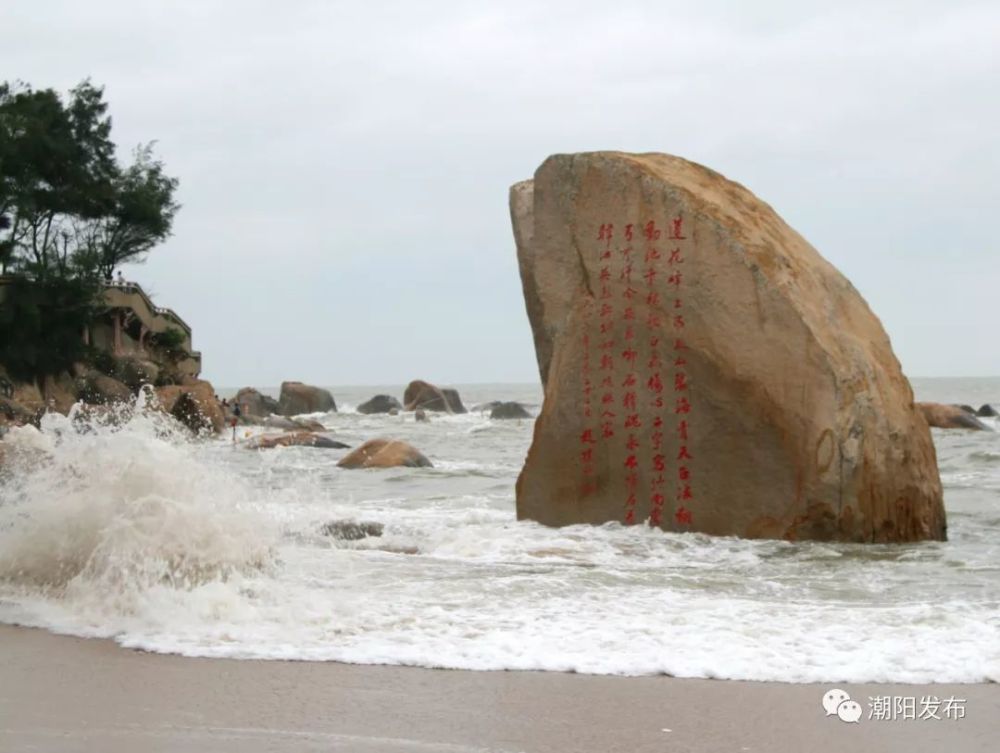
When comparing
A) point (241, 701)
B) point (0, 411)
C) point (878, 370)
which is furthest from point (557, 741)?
point (0, 411)

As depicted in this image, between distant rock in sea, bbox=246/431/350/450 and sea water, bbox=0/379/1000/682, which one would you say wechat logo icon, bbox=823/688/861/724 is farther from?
distant rock in sea, bbox=246/431/350/450

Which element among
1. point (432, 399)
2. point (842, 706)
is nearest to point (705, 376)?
point (842, 706)

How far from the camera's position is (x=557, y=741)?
4.38 meters

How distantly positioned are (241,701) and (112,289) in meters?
31.8

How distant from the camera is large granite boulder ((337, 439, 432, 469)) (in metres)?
17.1

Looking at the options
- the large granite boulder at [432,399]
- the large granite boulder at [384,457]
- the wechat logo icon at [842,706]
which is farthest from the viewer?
the large granite boulder at [432,399]

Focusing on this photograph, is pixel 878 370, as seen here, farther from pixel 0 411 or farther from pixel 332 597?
pixel 0 411

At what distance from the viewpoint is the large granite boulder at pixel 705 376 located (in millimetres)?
9312

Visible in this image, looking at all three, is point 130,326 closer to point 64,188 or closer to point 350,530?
point 64,188

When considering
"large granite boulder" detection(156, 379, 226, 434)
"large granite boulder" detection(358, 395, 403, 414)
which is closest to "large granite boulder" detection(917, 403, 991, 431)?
"large granite boulder" detection(156, 379, 226, 434)

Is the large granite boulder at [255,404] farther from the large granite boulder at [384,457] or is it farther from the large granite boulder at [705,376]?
the large granite boulder at [705,376]

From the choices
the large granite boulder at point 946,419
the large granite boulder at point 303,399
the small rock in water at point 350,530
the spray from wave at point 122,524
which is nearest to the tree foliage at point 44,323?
the large granite boulder at point 303,399

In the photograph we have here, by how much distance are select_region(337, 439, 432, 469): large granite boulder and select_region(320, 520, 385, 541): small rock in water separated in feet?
23.5

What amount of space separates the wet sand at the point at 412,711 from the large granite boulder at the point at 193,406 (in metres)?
23.8
